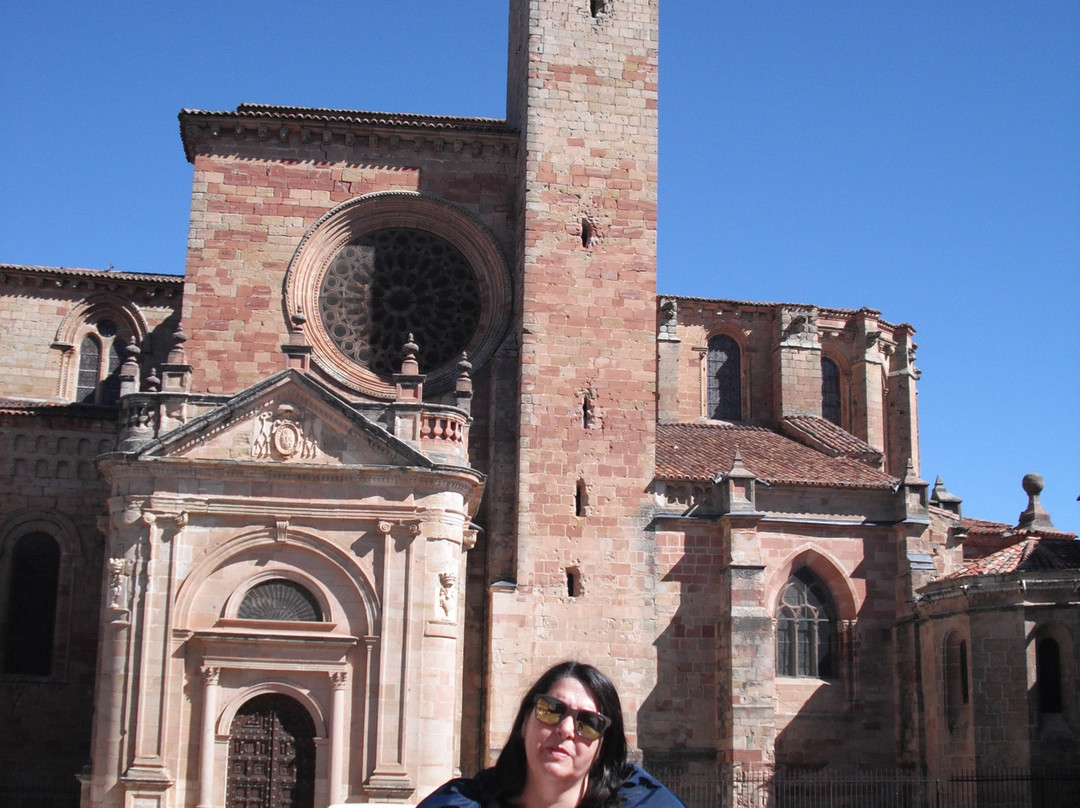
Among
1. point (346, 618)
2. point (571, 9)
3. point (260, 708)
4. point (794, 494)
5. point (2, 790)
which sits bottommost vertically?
point (2, 790)

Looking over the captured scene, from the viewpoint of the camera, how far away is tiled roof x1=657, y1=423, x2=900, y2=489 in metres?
27.5

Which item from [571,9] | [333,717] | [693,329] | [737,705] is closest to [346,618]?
[333,717]

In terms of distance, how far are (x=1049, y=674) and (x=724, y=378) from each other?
13779mm

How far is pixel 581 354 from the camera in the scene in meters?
26.9

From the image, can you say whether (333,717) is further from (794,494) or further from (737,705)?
(794,494)

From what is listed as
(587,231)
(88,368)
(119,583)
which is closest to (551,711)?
(119,583)

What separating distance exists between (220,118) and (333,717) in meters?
12.6

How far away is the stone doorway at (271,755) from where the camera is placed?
21109mm

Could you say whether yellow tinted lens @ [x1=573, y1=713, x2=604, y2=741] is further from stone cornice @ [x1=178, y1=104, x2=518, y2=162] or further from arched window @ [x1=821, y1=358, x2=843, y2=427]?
arched window @ [x1=821, y1=358, x2=843, y2=427]

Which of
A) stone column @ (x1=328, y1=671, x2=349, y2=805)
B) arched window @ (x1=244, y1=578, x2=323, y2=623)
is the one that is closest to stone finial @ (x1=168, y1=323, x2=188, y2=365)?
arched window @ (x1=244, y1=578, x2=323, y2=623)

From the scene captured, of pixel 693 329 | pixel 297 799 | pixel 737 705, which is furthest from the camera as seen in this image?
pixel 693 329

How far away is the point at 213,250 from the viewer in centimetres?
2712

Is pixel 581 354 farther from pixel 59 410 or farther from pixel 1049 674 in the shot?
pixel 59 410

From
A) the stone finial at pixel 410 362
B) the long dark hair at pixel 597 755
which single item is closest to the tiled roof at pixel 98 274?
the stone finial at pixel 410 362
